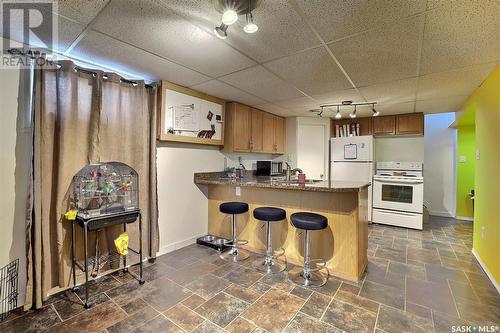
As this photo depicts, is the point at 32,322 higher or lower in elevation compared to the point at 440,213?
lower

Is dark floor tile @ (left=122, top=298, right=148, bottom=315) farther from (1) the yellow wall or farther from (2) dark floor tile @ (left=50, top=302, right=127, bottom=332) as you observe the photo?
(1) the yellow wall

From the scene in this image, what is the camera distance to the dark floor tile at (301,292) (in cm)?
226

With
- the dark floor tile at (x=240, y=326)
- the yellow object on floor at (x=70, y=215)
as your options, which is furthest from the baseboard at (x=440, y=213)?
the yellow object on floor at (x=70, y=215)

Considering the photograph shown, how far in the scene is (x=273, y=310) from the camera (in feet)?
6.65

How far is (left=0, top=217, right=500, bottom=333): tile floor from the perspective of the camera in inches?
72.4

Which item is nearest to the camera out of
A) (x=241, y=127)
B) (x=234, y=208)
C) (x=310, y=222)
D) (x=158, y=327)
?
(x=158, y=327)

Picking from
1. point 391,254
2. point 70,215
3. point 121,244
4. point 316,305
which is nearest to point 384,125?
point 391,254

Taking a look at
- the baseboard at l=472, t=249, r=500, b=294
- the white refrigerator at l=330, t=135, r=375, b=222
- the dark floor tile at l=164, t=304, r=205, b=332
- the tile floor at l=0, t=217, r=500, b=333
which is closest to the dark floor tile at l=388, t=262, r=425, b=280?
the tile floor at l=0, t=217, r=500, b=333

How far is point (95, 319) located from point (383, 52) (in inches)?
135

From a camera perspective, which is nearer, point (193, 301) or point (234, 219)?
point (193, 301)

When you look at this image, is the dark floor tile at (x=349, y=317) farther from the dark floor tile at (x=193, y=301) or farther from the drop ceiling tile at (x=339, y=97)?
the drop ceiling tile at (x=339, y=97)

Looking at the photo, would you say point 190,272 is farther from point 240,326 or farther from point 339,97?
point 339,97

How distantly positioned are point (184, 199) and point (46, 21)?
2449 mm

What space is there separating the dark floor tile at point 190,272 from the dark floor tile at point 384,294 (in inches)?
66.6
